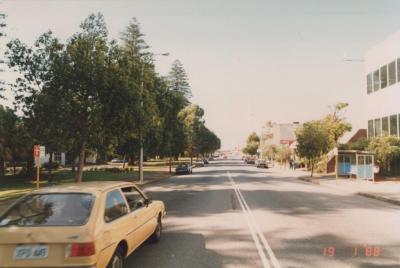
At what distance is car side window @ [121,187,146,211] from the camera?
758cm

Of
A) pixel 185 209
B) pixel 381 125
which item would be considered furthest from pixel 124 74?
pixel 381 125

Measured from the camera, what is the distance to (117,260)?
6316 mm

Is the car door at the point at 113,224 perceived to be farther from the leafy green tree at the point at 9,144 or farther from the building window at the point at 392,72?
the building window at the point at 392,72

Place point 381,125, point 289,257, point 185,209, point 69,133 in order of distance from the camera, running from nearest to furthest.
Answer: point 289,257
point 185,209
point 69,133
point 381,125

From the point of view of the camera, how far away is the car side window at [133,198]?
758 centimetres

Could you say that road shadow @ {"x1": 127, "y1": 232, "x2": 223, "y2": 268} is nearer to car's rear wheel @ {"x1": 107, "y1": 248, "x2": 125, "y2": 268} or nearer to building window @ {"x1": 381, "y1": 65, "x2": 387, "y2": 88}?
car's rear wheel @ {"x1": 107, "y1": 248, "x2": 125, "y2": 268}

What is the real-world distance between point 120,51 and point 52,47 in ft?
12.6

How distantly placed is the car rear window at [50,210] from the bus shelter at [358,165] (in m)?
28.7

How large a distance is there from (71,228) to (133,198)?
8.24 ft

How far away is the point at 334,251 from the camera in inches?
332

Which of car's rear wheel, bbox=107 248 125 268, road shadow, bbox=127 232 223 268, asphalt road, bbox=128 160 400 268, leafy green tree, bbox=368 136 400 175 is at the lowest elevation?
road shadow, bbox=127 232 223 268

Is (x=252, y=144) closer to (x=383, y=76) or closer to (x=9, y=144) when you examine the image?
(x=383, y=76)

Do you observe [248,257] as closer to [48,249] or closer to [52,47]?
[48,249]

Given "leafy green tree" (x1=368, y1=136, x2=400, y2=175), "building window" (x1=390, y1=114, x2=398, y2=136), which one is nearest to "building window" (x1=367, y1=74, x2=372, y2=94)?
"building window" (x1=390, y1=114, x2=398, y2=136)
